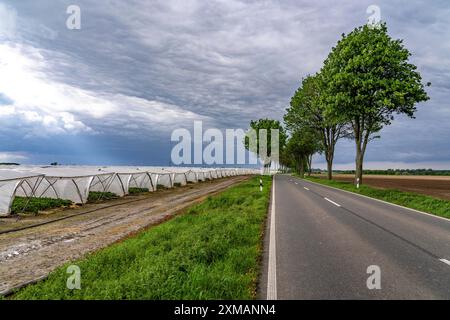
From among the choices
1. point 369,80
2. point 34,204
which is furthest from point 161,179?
point 369,80

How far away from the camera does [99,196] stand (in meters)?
22.8

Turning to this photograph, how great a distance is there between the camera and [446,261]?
6.60 metres

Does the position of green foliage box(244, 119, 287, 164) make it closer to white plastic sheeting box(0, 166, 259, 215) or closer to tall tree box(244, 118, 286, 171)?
tall tree box(244, 118, 286, 171)

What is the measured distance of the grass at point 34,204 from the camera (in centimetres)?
1609

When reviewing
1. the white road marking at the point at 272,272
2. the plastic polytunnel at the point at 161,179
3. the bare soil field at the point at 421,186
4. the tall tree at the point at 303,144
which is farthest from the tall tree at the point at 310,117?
the white road marking at the point at 272,272

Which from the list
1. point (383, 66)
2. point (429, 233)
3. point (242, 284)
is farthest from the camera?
point (383, 66)

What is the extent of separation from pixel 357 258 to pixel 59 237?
949 cm

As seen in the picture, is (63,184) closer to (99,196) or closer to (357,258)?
(99,196)

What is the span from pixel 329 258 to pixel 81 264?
→ 561cm

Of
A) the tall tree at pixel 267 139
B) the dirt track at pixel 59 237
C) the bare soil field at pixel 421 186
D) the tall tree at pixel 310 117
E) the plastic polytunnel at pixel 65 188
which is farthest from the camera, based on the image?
the tall tree at pixel 267 139

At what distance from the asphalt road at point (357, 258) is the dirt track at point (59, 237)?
5323 millimetres

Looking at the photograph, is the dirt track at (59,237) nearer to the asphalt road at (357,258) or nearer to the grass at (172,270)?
the grass at (172,270)
